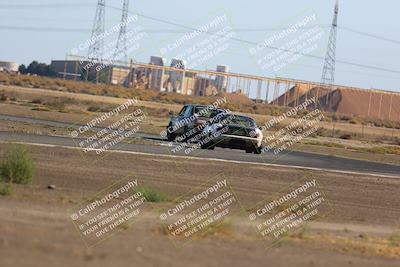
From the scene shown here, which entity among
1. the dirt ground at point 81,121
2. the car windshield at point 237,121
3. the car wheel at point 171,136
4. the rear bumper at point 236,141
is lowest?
the dirt ground at point 81,121

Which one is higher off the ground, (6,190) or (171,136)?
(6,190)

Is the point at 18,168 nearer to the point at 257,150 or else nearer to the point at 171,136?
the point at 257,150

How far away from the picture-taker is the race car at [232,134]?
34.2 meters

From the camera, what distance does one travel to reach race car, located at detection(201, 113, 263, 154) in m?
34.2

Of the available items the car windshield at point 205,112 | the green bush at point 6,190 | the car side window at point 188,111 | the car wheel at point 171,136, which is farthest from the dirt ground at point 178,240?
the car wheel at point 171,136

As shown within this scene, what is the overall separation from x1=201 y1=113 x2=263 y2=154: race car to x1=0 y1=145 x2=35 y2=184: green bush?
1573 centimetres

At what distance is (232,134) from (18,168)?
643 inches

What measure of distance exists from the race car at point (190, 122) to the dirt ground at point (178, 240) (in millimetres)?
7324

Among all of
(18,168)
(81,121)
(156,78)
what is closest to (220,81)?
(156,78)

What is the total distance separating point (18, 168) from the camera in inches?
738

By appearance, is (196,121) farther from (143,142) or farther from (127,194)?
(127,194)

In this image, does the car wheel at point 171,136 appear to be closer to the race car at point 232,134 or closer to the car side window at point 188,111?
the car side window at point 188,111

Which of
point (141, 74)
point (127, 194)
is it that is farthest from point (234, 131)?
point (141, 74)

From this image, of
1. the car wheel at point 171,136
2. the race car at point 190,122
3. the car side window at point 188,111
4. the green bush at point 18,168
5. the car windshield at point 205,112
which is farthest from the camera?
the car wheel at point 171,136
